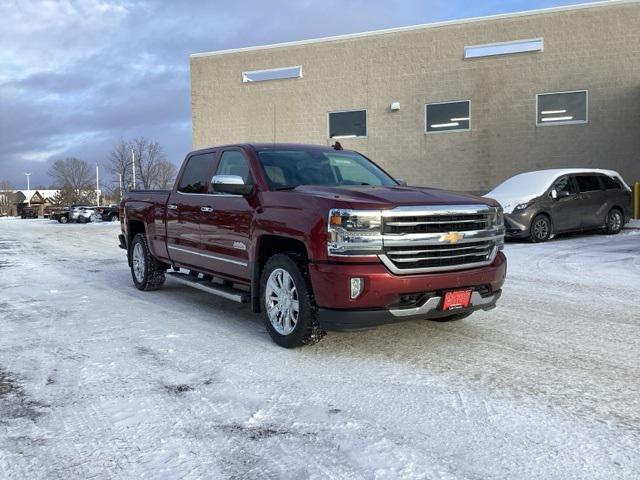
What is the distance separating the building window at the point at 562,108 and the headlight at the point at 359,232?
17954 mm

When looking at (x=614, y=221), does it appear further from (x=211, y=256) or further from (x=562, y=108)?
(x=211, y=256)

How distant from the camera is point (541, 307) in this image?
6574mm

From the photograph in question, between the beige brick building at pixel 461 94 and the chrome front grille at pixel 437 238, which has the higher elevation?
the beige brick building at pixel 461 94

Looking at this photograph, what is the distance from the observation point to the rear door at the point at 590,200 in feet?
45.4

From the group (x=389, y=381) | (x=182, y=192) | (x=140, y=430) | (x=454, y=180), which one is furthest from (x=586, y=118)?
(x=140, y=430)

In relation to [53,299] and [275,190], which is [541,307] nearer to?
[275,190]

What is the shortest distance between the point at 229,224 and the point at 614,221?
39.2ft

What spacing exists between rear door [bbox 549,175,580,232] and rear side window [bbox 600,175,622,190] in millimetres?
1165

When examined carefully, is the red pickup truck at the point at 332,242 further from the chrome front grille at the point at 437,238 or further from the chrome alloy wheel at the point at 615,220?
the chrome alloy wheel at the point at 615,220

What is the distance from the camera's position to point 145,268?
810cm

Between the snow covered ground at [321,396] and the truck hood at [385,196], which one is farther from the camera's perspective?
the truck hood at [385,196]

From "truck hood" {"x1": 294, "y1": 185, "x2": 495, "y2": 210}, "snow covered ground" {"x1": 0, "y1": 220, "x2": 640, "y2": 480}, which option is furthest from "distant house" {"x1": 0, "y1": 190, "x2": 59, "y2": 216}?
"truck hood" {"x1": 294, "y1": 185, "x2": 495, "y2": 210}

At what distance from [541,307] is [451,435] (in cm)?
379

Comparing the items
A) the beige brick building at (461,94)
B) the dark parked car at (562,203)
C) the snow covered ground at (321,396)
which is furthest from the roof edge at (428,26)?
the snow covered ground at (321,396)
